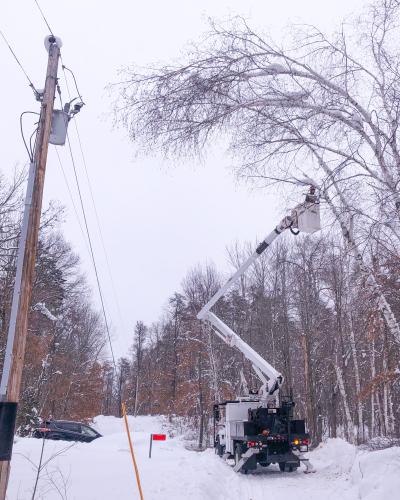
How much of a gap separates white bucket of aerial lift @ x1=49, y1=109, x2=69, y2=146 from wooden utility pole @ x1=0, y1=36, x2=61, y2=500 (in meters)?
0.17

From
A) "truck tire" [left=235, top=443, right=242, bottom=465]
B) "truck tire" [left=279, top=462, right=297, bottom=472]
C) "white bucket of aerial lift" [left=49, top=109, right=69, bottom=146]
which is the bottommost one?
"truck tire" [left=279, top=462, right=297, bottom=472]

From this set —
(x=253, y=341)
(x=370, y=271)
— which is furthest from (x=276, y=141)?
(x=253, y=341)

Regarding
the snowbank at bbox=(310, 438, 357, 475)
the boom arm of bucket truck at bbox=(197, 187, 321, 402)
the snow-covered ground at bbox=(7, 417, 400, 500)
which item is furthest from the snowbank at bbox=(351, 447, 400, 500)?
the boom arm of bucket truck at bbox=(197, 187, 321, 402)

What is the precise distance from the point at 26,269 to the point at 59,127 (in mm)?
2240

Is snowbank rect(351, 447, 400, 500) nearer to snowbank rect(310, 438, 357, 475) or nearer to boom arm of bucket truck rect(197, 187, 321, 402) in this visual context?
snowbank rect(310, 438, 357, 475)

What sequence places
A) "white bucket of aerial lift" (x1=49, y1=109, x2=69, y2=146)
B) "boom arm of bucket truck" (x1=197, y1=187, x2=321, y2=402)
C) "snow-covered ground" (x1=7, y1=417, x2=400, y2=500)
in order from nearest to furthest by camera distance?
"white bucket of aerial lift" (x1=49, y1=109, x2=69, y2=146), "boom arm of bucket truck" (x1=197, y1=187, x2=321, y2=402), "snow-covered ground" (x1=7, y1=417, x2=400, y2=500)

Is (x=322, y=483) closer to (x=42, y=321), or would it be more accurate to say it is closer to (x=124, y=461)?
(x=124, y=461)

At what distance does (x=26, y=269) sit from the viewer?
256 inches

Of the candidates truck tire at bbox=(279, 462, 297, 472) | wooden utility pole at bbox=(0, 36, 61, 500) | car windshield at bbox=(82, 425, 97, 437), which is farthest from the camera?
car windshield at bbox=(82, 425, 97, 437)

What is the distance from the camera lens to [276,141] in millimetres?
6785

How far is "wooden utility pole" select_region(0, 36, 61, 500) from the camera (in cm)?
611

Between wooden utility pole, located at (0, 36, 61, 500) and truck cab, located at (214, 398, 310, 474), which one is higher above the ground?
wooden utility pole, located at (0, 36, 61, 500)

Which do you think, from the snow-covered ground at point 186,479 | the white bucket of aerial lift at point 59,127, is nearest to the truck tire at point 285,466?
the snow-covered ground at point 186,479

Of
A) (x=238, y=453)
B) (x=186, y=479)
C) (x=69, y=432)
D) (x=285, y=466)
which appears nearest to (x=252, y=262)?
(x=238, y=453)
